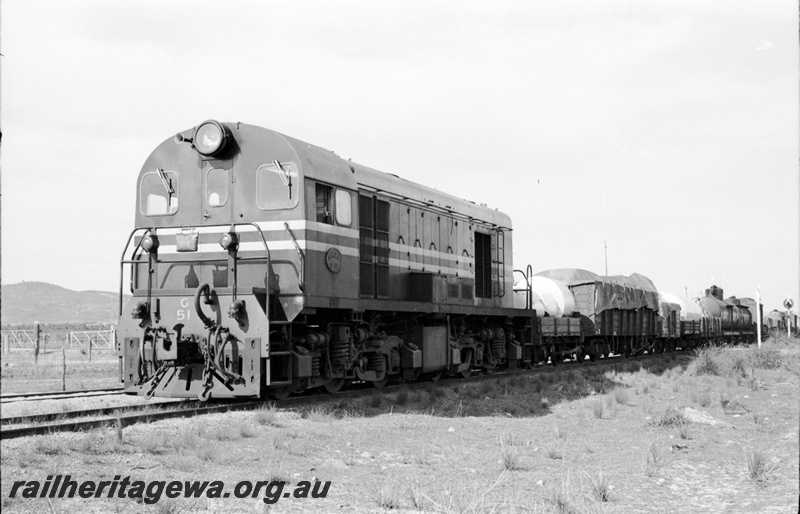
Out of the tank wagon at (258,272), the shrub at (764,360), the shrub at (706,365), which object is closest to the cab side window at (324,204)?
the tank wagon at (258,272)

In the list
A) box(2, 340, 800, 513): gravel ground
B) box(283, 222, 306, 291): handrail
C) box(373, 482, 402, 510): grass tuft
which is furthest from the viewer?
box(283, 222, 306, 291): handrail

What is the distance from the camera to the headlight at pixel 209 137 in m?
13.4

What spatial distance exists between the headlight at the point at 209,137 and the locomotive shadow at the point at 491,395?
4693 mm

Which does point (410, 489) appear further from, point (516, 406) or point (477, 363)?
point (477, 363)

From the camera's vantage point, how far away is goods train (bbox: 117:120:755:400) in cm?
1244

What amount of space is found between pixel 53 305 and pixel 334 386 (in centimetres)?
13749

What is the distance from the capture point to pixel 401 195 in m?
17.1

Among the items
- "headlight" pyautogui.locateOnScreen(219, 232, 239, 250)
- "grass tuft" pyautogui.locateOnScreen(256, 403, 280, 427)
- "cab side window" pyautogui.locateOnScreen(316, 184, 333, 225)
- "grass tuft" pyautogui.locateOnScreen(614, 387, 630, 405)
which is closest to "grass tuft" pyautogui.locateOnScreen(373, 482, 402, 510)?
"grass tuft" pyautogui.locateOnScreen(256, 403, 280, 427)

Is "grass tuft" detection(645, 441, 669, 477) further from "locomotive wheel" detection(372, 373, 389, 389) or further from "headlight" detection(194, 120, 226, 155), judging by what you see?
"headlight" detection(194, 120, 226, 155)

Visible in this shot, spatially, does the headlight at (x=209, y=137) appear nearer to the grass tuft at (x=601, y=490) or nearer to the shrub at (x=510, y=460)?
the shrub at (x=510, y=460)

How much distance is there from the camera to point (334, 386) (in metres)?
14.9

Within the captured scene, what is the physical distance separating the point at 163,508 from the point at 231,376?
18.3 feet

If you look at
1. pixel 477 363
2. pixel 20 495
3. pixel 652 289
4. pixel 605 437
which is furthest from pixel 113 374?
pixel 652 289
